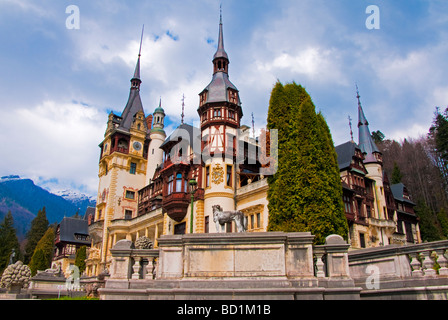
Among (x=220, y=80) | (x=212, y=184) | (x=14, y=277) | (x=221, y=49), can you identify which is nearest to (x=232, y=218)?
(x=14, y=277)

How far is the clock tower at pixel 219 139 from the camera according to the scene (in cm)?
3767

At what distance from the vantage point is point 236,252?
31.4 feet

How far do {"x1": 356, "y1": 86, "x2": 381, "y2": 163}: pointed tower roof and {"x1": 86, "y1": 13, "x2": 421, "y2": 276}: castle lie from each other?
0.43 ft

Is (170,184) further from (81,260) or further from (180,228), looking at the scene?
(81,260)

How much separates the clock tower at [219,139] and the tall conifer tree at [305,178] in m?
15.6

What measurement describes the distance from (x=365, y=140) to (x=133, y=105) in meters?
40.3

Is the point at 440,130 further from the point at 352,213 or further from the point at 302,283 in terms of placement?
the point at 302,283

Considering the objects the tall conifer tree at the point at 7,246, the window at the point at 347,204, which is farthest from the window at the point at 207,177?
the tall conifer tree at the point at 7,246

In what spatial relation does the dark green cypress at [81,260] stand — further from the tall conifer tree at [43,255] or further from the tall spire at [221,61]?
the tall spire at [221,61]

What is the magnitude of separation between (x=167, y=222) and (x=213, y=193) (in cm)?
781

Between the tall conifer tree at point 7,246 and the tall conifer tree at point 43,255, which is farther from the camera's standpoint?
the tall conifer tree at point 7,246

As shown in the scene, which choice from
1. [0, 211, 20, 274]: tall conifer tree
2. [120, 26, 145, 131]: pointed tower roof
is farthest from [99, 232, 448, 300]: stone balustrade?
[0, 211, 20, 274]: tall conifer tree
